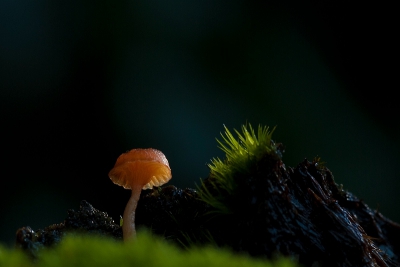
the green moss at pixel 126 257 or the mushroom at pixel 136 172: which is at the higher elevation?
the mushroom at pixel 136 172

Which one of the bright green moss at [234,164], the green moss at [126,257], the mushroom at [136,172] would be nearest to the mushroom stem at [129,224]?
the mushroom at [136,172]

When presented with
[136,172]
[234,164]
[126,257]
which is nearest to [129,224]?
[136,172]

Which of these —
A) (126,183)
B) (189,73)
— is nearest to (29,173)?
(189,73)

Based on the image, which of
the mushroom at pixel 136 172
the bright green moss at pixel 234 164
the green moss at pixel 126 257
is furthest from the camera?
the mushroom at pixel 136 172

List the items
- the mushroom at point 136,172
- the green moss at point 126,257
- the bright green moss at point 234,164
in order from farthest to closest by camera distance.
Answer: the mushroom at point 136,172 < the bright green moss at point 234,164 < the green moss at point 126,257

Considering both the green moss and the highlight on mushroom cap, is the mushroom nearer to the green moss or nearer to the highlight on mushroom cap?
the highlight on mushroom cap

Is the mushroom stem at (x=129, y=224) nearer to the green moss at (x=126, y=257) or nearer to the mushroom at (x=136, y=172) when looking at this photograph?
the mushroom at (x=136, y=172)

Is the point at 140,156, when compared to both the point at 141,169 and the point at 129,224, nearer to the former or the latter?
the point at 141,169

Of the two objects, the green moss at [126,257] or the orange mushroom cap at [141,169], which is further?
the orange mushroom cap at [141,169]
